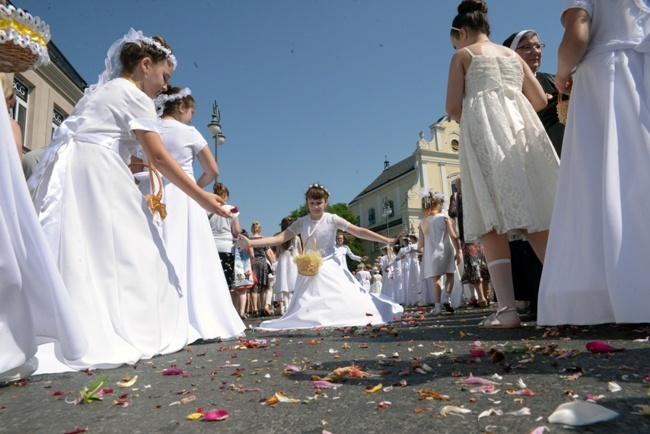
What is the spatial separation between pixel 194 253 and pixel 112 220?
1.47 metres

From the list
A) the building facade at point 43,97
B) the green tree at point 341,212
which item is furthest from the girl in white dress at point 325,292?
the green tree at point 341,212

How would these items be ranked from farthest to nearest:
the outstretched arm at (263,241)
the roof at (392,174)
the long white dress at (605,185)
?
the roof at (392,174) → the outstretched arm at (263,241) → the long white dress at (605,185)

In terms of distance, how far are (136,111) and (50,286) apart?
1.50m

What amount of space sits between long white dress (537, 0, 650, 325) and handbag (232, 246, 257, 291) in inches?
309

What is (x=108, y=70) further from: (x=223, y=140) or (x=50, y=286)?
(x=223, y=140)

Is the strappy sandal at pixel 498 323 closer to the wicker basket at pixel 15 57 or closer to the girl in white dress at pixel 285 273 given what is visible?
the wicker basket at pixel 15 57

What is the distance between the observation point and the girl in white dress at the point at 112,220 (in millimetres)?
2904

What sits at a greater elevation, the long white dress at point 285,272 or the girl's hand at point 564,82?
the girl's hand at point 564,82

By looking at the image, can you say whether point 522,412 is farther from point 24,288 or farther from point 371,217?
point 371,217

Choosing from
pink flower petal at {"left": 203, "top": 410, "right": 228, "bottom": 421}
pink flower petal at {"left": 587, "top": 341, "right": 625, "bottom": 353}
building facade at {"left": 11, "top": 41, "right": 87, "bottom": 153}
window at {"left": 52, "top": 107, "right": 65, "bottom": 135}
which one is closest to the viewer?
pink flower petal at {"left": 203, "top": 410, "right": 228, "bottom": 421}

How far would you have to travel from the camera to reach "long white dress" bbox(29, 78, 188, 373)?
288cm

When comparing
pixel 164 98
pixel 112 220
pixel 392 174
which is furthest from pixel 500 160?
pixel 392 174

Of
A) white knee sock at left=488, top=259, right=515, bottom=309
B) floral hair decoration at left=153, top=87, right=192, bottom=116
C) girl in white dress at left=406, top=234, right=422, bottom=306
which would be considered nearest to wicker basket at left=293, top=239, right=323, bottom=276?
floral hair decoration at left=153, top=87, right=192, bottom=116

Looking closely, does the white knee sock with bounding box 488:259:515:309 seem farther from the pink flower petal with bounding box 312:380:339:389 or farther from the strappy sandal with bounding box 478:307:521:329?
the pink flower petal with bounding box 312:380:339:389
